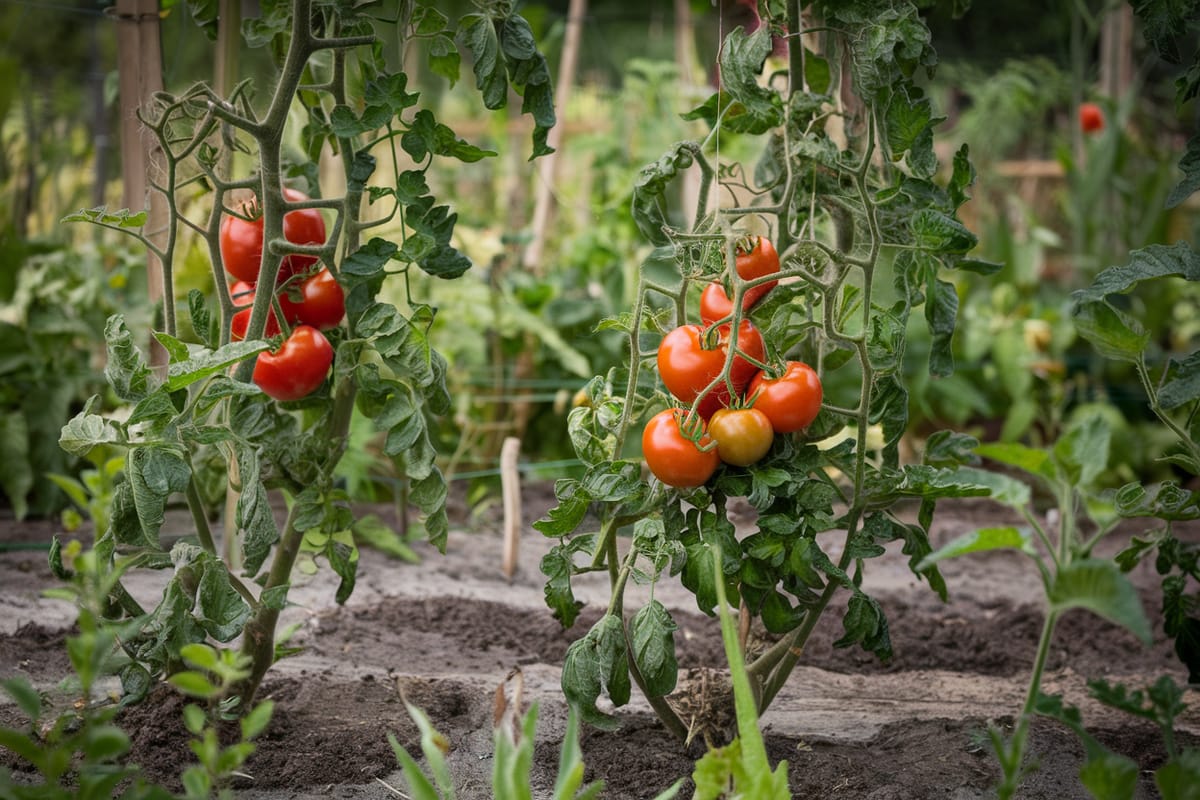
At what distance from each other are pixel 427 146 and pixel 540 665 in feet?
3.43

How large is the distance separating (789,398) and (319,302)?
729 mm

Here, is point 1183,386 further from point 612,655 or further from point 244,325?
point 244,325

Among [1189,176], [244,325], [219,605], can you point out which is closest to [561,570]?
[219,605]

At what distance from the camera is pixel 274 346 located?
1.56 meters

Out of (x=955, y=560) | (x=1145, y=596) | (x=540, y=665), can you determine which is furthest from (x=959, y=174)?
(x=955, y=560)

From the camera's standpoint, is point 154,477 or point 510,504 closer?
point 154,477

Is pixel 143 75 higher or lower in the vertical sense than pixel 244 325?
higher

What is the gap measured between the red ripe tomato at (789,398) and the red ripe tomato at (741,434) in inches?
0.7

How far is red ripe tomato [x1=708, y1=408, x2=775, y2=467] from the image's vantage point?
139cm

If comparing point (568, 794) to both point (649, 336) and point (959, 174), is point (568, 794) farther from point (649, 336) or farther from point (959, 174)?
point (959, 174)

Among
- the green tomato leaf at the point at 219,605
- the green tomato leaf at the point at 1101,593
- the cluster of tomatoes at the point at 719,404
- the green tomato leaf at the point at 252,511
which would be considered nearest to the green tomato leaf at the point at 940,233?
the cluster of tomatoes at the point at 719,404

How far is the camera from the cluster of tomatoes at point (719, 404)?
4.60 ft

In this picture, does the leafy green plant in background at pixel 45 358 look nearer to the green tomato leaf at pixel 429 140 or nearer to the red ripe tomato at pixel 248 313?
the red ripe tomato at pixel 248 313

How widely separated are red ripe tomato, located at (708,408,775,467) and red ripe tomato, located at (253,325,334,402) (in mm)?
600
